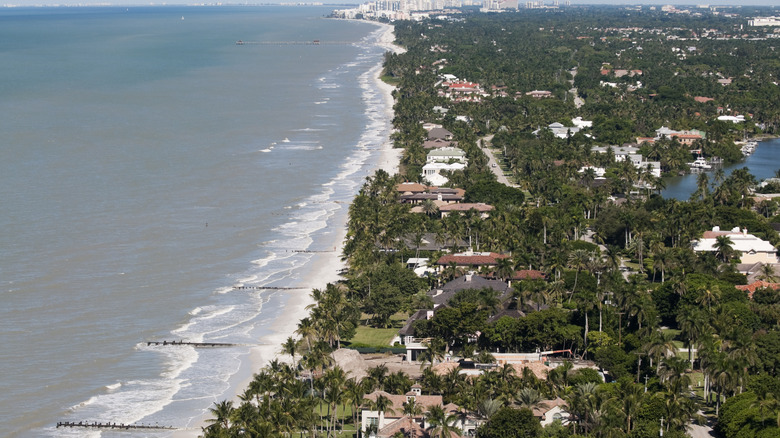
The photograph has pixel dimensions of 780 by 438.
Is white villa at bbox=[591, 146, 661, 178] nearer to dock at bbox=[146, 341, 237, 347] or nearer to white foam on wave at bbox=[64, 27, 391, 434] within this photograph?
white foam on wave at bbox=[64, 27, 391, 434]

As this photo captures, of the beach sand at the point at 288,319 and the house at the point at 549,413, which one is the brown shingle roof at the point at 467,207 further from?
the house at the point at 549,413

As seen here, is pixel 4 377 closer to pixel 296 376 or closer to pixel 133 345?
pixel 133 345

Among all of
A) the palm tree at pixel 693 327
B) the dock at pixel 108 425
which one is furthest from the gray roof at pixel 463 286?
the dock at pixel 108 425

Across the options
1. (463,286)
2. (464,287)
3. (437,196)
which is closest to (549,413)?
(464,287)

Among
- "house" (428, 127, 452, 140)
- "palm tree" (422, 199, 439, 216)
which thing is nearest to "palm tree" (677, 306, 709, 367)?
"palm tree" (422, 199, 439, 216)

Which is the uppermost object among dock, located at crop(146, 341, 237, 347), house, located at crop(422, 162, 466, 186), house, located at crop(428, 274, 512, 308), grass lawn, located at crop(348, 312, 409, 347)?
house, located at crop(428, 274, 512, 308)

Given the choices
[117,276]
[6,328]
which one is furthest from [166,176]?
[6,328]

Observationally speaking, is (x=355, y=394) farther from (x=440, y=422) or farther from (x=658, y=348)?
(x=658, y=348)
